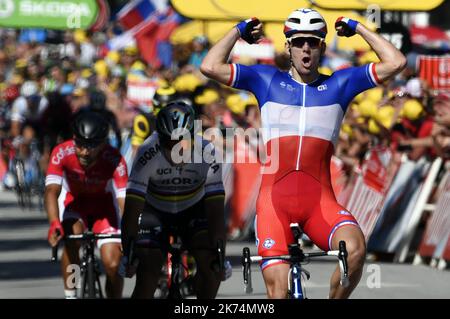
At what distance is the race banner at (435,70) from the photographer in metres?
17.4

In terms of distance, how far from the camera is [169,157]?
10.1 m

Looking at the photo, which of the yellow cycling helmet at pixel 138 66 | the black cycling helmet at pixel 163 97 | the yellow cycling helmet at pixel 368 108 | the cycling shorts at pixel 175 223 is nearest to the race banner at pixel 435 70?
the yellow cycling helmet at pixel 368 108

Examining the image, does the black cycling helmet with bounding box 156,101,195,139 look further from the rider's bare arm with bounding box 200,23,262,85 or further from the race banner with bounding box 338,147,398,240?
the race banner with bounding box 338,147,398,240

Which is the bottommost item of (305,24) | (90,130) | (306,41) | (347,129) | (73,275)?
(73,275)

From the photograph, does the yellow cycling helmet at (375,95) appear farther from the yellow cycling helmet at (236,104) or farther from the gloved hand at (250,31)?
the gloved hand at (250,31)

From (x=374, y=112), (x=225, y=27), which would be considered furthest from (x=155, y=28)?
(x=374, y=112)

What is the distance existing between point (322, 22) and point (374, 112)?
815 centimetres

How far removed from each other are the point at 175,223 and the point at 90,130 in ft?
3.94

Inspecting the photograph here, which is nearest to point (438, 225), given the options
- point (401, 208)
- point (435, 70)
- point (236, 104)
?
point (401, 208)

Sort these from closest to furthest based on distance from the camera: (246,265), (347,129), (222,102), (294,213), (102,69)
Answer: (246,265) → (294,213) → (347,129) → (222,102) → (102,69)

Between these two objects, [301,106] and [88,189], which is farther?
→ [88,189]

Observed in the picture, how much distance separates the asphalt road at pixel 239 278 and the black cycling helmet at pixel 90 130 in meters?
2.50

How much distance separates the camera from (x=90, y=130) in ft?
36.3

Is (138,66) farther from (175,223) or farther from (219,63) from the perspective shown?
(219,63)
